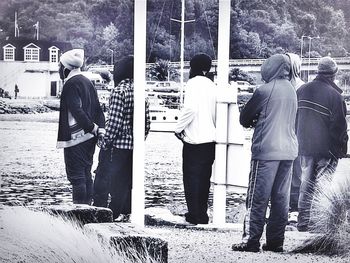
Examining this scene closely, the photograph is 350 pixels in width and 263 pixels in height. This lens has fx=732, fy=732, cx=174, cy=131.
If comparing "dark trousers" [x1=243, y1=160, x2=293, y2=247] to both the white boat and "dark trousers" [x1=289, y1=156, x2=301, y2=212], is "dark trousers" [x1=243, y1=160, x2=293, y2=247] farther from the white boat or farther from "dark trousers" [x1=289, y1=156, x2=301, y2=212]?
the white boat

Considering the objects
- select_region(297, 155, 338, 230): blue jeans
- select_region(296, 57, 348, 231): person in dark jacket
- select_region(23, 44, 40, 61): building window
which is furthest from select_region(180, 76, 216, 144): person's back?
select_region(23, 44, 40, 61): building window

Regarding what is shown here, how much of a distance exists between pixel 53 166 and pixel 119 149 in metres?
0.42

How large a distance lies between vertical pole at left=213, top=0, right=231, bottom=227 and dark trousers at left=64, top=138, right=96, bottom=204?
0.80 meters

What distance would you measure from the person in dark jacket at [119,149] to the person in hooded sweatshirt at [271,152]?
700 millimetres

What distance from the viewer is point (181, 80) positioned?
4.58m

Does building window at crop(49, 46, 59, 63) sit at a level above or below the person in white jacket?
above

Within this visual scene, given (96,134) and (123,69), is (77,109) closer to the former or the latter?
(96,134)

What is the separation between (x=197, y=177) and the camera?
15.4ft

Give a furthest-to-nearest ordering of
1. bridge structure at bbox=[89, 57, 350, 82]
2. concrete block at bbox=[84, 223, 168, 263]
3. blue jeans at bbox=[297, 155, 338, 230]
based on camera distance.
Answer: blue jeans at bbox=[297, 155, 338, 230] → bridge structure at bbox=[89, 57, 350, 82] → concrete block at bbox=[84, 223, 168, 263]

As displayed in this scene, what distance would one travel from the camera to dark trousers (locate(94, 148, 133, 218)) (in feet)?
15.0

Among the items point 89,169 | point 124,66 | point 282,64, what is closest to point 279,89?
point 282,64

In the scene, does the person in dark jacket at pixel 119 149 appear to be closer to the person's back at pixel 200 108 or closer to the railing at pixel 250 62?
the railing at pixel 250 62

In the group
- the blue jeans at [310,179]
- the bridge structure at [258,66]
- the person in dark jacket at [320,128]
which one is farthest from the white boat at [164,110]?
the blue jeans at [310,179]

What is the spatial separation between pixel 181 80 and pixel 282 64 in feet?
2.08
